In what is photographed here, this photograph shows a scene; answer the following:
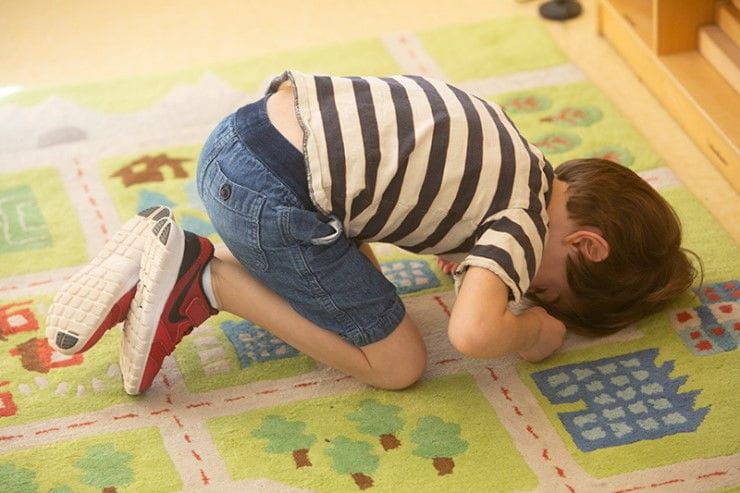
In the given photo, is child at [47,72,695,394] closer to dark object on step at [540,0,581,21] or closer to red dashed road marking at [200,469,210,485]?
red dashed road marking at [200,469,210,485]

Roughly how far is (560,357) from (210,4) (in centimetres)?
128

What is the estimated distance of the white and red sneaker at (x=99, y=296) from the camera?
1.41 metres

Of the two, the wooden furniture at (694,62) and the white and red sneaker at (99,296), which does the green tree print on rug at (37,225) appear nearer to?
the white and red sneaker at (99,296)

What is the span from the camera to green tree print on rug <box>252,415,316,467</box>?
1.37 metres

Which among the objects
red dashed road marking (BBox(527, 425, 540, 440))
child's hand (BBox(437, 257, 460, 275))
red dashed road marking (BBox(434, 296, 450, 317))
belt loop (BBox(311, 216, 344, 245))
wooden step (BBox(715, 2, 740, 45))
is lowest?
red dashed road marking (BBox(527, 425, 540, 440))

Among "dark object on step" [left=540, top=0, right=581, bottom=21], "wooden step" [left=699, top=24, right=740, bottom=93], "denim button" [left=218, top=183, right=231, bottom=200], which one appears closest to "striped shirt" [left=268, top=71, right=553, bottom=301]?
"denim button" [left=218, top=183, right=231, bottom=200]

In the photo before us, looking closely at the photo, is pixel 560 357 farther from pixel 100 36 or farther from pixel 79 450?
pixel 100 36

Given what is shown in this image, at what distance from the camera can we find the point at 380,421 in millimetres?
1416

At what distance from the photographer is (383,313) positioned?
4.72ft

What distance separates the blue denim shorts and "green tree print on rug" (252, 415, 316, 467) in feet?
0.42

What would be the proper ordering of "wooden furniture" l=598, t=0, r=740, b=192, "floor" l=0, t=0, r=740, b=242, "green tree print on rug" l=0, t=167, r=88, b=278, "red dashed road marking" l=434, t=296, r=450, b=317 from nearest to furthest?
"red dashed road marking" l=434, t=296, r=450, b=317
"green tree print on rug" l=0, t=167, r=88, b=278
"wooden furniture" l=598, t=0, r=740, b=192
"floor" l=0, t=0, r=740, b=242

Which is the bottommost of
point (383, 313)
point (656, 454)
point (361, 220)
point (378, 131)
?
point (656, 454)

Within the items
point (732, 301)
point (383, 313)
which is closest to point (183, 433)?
point (383, 313)

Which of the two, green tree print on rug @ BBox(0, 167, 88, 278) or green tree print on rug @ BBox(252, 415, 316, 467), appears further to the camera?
green tree print on rug @ BBox(0, 167, 88, 278)
